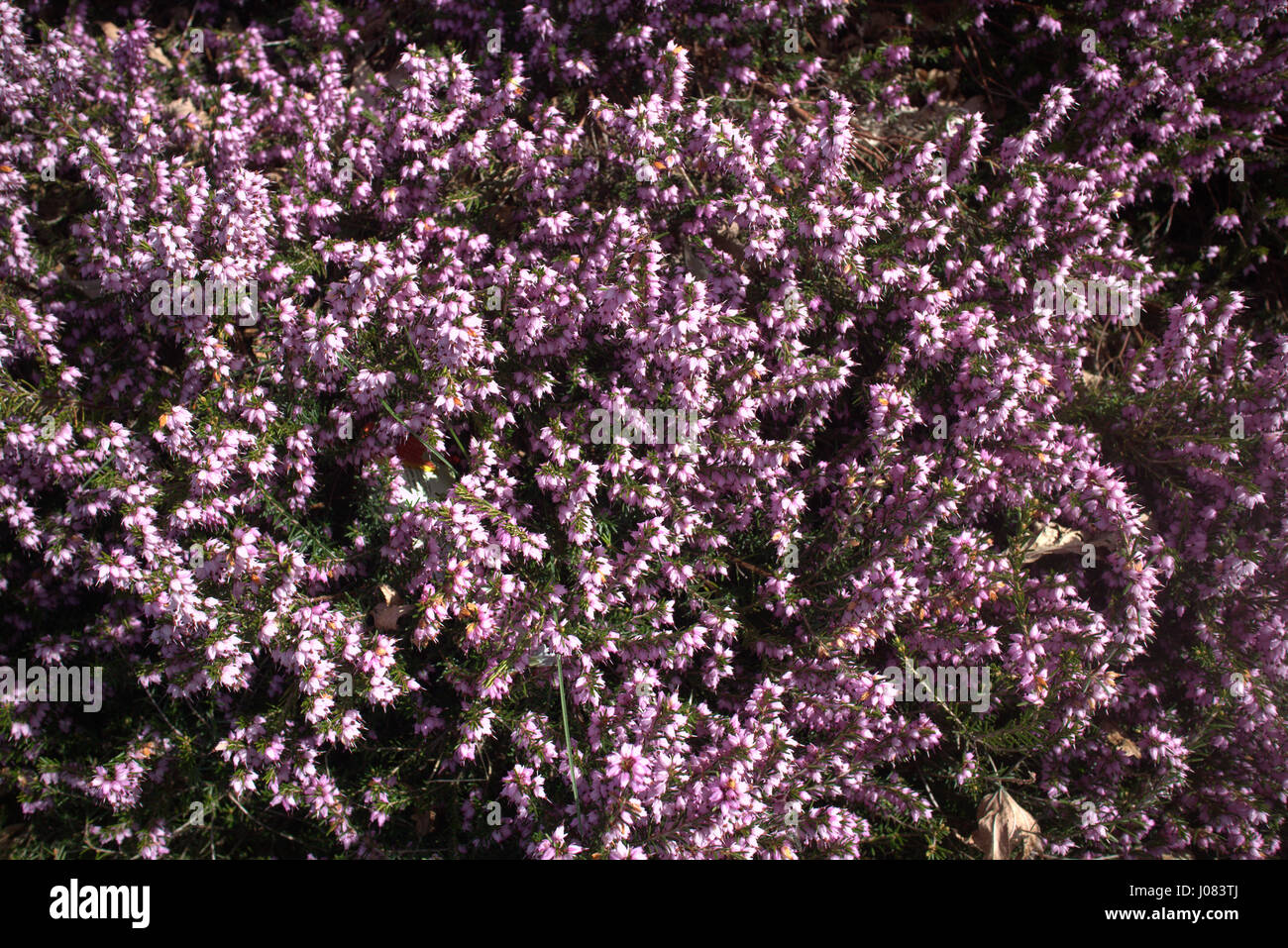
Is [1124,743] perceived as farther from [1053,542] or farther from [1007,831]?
[1053,542]

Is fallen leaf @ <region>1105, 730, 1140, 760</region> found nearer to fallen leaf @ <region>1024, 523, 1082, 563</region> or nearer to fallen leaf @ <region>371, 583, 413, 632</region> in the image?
fallen leaf @ <region>1024, 523, 1082, 563</region>

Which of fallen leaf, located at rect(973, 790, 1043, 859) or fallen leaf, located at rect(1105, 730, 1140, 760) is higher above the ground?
fallen leaf, located at rect(1105, 730, 1140, 760)

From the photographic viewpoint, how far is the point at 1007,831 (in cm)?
436

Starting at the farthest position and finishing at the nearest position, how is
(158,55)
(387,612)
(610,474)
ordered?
1. (158,55)
2. (387,612)
3. (610,474)

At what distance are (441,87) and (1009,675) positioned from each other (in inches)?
171

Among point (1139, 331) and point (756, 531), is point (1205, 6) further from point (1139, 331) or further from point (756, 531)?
point (756, 531)

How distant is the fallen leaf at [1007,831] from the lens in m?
4.32

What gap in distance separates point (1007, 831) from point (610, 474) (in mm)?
2728

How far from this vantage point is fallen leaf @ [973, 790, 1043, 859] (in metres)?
4.32

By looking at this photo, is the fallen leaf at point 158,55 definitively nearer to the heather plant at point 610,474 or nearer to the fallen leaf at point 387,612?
the heather plant at point 610,474

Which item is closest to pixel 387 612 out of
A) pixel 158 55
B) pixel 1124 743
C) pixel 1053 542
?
pixel 1053 542

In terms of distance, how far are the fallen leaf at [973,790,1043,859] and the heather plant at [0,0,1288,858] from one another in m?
0.11

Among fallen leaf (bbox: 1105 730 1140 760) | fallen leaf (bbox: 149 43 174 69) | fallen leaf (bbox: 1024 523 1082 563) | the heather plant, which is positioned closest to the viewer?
the heather plant

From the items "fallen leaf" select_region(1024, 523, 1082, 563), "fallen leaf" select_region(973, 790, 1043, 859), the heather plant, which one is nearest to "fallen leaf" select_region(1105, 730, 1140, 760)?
the heather plant
